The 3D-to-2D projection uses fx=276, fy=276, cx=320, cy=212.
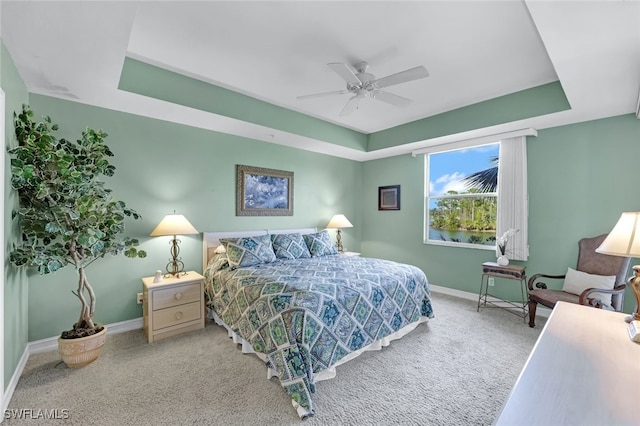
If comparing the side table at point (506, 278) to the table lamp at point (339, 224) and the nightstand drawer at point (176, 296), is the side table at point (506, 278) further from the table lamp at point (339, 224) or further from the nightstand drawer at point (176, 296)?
the nightstand drawer at point (176, 296)

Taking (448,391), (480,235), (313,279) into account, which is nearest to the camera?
(448,391)

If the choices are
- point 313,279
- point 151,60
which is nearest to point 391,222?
point 313,279

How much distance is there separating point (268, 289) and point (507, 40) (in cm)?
289

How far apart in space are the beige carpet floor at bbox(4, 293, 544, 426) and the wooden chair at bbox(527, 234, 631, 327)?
46 centimetres

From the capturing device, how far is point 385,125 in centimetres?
454

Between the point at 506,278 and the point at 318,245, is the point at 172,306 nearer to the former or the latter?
the point at 318,245

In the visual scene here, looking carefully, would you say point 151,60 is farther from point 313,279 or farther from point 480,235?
point 480,235

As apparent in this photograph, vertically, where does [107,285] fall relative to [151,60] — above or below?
below

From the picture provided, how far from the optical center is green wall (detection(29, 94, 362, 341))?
2.71m

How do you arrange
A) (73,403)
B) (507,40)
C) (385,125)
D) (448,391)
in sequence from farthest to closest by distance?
(385,125) → (507,40) → (448,391) → (73,403)

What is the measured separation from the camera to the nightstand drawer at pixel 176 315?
9.24 feet

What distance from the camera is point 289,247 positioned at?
369 cm

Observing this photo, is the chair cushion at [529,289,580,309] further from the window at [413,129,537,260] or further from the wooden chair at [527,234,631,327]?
the window at [413,129,537,260]

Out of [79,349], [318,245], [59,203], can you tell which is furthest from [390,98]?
A: [79,349]
